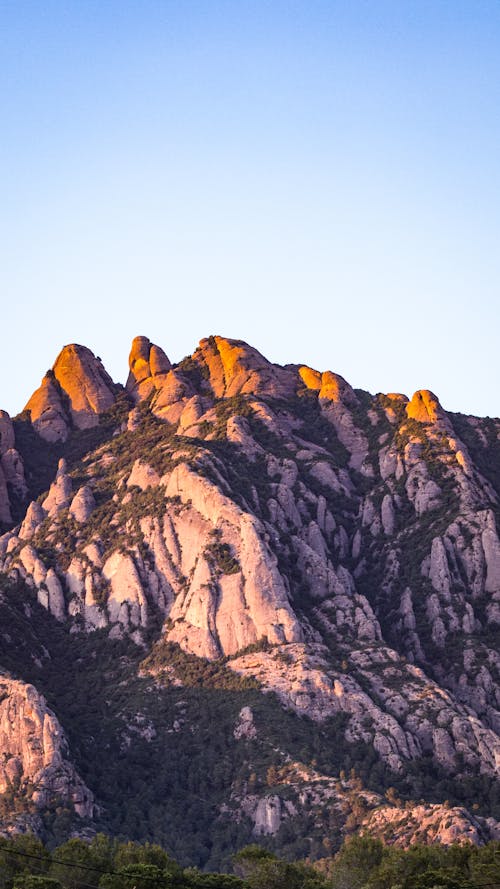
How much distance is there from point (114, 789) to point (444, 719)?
112ft

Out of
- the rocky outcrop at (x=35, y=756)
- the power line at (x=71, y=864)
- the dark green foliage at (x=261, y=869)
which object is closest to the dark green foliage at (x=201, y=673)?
the rocky outcrop at (x=35, y=756)

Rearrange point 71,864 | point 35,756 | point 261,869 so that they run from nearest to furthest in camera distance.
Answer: point 71,864, point 261,869, point 35,756

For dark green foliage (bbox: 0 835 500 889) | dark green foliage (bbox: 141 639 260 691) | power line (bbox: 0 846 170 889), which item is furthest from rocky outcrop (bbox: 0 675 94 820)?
power line (bbox: 0 846 170 889)

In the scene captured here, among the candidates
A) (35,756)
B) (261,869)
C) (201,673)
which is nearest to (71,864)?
(261,869)

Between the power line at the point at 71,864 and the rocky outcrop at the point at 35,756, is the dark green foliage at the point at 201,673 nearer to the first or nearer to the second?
the rocky outcrop at the point at 35,756

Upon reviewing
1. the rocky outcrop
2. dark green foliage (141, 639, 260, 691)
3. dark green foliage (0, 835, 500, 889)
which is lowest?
dark green foliage (0, 835, 500, 889)

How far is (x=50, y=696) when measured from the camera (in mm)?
193125

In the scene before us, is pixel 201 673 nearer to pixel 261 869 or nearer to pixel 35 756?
pixel 35 756

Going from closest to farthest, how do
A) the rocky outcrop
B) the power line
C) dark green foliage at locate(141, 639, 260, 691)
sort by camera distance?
the power line, the rocky outcrop, dark green foliage at locate(141, 639, 260, 691)

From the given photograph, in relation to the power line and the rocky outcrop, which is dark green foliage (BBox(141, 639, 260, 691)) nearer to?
the rocky outcrop

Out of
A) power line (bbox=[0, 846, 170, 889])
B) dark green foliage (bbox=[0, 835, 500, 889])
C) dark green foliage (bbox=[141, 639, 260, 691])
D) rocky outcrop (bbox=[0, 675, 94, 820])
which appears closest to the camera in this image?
dark green foliage (bbox=[0, 835, 500, 889])

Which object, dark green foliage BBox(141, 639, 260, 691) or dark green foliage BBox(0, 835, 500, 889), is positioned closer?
dark green foliage BBox(0, 835, 500, 889)

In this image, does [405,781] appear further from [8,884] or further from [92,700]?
[8,884]

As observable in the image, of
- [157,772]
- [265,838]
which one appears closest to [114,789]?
[157,772]
